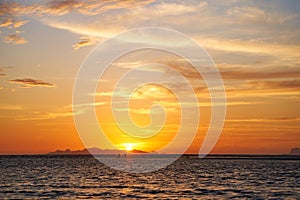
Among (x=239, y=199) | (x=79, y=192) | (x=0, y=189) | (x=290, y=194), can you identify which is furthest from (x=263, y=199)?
(x=0, y=189)

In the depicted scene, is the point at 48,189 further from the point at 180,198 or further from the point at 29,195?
the point at 180,198

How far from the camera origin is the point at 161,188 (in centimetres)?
7044

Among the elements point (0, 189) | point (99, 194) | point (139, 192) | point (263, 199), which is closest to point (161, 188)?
point (139, 192)

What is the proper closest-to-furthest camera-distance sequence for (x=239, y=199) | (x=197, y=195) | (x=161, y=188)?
1. (x=239, y=199)
2. (x=197, y=195)
3. (x=161, y=188)

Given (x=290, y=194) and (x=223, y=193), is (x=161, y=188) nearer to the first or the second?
(x=223, y=193)

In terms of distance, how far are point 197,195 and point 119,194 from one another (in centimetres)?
1018

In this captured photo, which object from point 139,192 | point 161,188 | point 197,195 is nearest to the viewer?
point 197,195

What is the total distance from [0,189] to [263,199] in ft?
118

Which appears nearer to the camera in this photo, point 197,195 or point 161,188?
point 197,195

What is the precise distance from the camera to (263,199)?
187 feet

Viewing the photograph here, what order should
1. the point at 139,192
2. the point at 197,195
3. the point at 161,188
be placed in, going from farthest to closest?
the point at 161,188 < the point at 139,192 < the point at 197,195

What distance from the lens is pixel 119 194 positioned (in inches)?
2426

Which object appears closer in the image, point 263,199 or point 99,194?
point 263,199

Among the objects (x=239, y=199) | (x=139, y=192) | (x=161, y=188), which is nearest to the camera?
(x=239, y=199)
